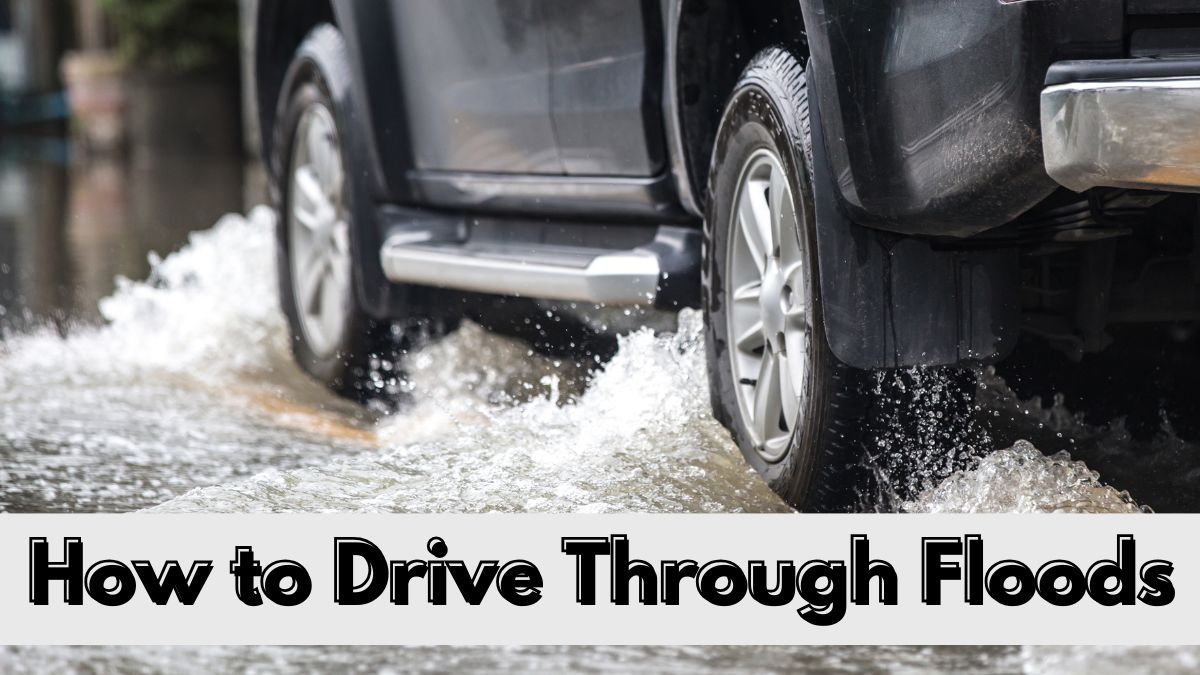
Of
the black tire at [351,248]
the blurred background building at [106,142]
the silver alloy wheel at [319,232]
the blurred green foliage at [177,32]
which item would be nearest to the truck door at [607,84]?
the black tire at [351,248]

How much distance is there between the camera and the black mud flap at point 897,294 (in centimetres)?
299

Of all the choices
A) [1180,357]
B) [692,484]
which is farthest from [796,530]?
[1180,357]

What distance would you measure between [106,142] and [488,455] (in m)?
17.7

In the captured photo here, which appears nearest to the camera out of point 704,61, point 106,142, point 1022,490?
point 1022,490

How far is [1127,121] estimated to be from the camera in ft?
8.05

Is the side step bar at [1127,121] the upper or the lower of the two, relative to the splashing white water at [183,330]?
upper

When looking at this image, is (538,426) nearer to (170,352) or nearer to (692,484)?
(692,484)

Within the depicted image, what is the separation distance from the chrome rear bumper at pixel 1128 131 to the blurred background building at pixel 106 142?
4.24 meters

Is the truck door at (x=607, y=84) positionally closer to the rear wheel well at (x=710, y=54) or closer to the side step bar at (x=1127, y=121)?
the rear wheel well at (x=710, y=54)

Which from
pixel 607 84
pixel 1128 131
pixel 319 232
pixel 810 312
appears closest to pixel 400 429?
pixel 319 232

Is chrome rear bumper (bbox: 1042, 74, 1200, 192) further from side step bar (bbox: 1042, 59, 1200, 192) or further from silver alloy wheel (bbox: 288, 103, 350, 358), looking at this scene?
silver alloy wheel (bbox: 288, 103, 350, 358)

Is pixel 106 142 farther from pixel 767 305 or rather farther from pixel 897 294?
pixel 897 294

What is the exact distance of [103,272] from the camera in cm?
812

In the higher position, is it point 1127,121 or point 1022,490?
point 1127,121
